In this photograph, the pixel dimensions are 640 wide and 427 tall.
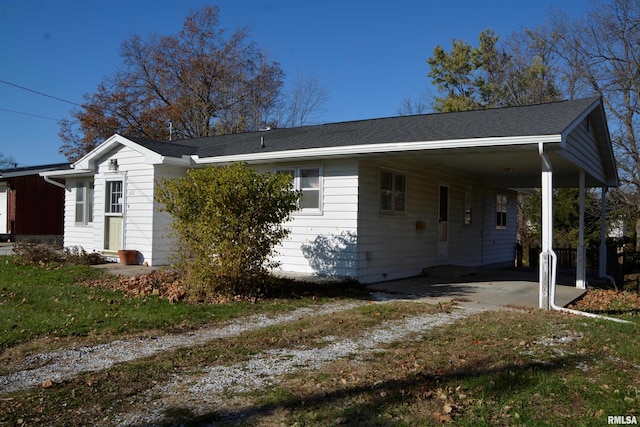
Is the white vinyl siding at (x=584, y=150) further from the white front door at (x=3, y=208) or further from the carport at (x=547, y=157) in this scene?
the white front door at (x=3, y=208)

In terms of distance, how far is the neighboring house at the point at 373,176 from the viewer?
959 centimetres

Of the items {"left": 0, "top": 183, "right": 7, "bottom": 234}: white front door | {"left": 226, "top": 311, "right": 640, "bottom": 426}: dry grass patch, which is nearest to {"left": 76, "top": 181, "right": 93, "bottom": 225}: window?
{"left": 0, "top": 183, "right": 7, "bottom": 234}: white front door

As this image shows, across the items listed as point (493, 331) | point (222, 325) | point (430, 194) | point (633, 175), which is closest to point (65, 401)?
point (222, 325)

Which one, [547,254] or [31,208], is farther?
[31,208]

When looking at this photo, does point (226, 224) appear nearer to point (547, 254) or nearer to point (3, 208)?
point (547, 254)

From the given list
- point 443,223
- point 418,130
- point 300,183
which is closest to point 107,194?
point 300,183

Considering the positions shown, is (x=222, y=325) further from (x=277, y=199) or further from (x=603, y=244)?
(x=603, y=244)

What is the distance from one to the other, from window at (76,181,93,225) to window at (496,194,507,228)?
518 inches

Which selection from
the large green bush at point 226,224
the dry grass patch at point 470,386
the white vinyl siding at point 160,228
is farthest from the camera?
the white vinyl siding at point 160,228

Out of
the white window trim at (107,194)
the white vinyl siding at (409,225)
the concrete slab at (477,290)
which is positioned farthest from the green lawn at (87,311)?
the white window trim at (107,194)

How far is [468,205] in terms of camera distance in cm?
1571

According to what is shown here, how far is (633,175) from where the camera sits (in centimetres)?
1903

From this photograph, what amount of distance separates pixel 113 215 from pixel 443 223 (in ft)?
28.9

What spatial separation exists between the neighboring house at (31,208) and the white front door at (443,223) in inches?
614
